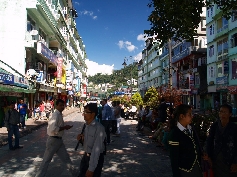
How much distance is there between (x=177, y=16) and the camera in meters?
9.14

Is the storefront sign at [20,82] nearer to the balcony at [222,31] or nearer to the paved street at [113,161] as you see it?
the paved street at [113,161]

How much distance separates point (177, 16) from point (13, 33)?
15899mm

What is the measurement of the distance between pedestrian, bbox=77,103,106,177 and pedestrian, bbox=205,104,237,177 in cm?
145

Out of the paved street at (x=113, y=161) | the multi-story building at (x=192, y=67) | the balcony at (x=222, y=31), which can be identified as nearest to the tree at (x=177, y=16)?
the paved street at (x=113, y=161)

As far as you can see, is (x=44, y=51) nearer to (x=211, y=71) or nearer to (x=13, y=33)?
(x=13, y=33)

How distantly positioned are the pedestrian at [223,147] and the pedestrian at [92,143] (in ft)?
4.76

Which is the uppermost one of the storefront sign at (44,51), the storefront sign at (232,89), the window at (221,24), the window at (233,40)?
the window at (221,24)

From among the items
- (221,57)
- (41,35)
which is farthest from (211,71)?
(41,35)

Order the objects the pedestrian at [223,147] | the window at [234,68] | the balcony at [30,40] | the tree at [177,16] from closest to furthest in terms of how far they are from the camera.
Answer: the pedestrian at [223,147], the tree at [177,16], the balcony at [30,40], the window at [234,68]

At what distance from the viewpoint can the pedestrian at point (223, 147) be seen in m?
3.63

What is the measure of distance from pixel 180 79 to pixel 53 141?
4290 centimetres

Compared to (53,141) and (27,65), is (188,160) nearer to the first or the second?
(53,141)

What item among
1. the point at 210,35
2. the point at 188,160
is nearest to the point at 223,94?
the point at 210,35

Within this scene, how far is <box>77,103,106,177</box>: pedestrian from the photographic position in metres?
3.47
